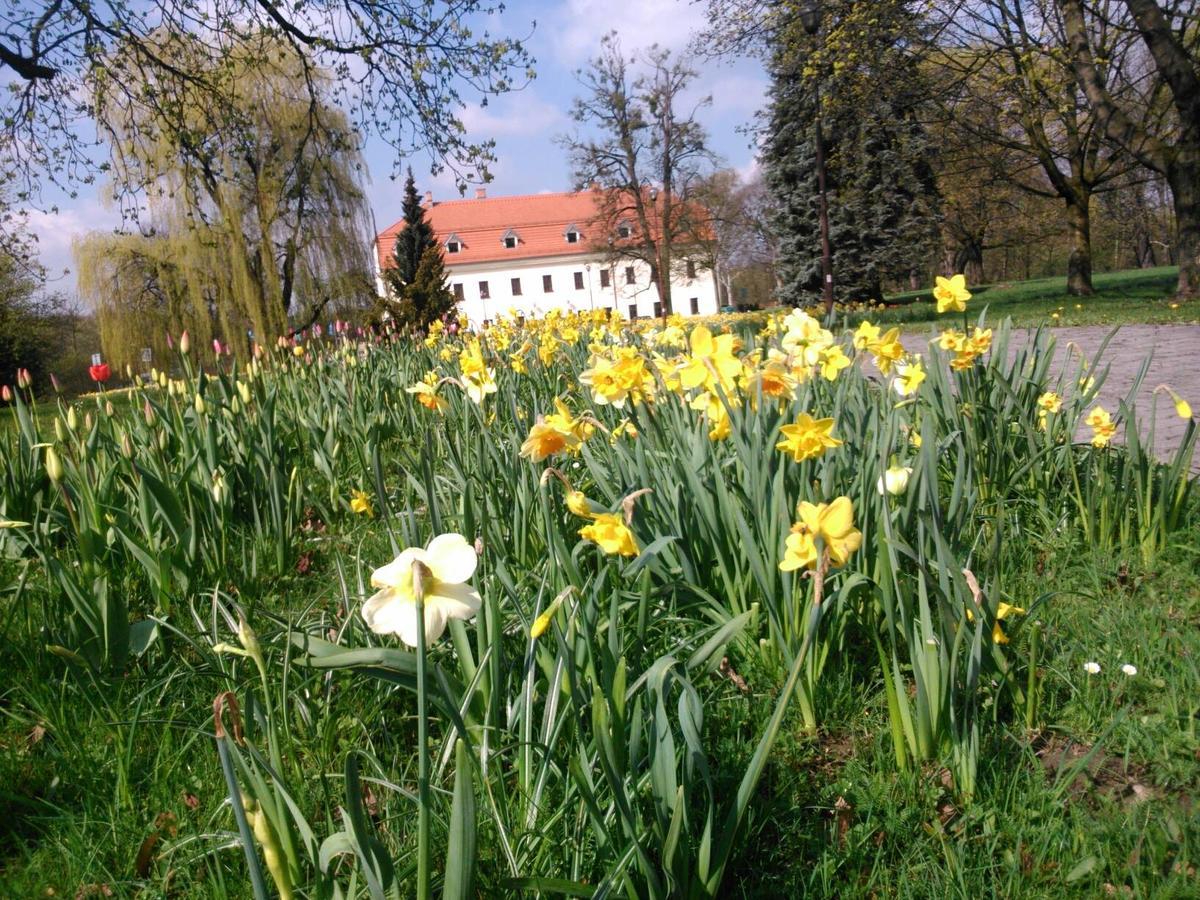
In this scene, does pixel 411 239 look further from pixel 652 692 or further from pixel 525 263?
pixel 652 692

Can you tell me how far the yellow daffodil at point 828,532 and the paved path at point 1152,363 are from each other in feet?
6.56

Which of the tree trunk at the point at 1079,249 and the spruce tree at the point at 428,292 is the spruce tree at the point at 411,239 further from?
the tree trunk at the point at 1079,249

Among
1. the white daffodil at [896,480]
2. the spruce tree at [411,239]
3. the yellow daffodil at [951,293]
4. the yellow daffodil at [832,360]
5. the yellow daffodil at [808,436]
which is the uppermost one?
the spruce tree at [411,239]

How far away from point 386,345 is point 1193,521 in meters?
6.89

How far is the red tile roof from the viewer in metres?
48.7

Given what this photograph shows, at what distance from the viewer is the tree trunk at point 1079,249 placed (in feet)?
52.8

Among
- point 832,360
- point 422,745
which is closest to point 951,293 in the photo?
point 832,360

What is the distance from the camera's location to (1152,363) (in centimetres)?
640

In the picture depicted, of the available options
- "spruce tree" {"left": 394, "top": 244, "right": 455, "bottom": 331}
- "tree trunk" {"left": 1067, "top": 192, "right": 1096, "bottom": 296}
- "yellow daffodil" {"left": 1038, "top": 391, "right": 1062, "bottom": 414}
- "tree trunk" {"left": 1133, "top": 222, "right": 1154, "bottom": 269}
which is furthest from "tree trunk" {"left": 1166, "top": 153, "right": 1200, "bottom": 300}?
"tree trunk" {"left": 1133, "top": 222, "right": 1154, "bottom": 269}

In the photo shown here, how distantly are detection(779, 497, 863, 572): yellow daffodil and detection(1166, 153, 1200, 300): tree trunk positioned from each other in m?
13.7

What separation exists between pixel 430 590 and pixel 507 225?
170 ft

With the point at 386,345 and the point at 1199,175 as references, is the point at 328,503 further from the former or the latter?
the point at 1199,175

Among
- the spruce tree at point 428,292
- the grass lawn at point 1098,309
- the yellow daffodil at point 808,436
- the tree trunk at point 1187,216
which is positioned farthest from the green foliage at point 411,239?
the yellow daffodil at point 808,436

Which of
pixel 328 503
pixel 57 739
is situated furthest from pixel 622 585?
pixel 328 503
